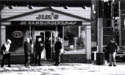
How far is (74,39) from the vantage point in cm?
2934

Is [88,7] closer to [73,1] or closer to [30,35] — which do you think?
[73,1]

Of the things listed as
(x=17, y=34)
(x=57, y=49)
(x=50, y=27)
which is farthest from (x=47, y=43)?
(x=57, y=49)

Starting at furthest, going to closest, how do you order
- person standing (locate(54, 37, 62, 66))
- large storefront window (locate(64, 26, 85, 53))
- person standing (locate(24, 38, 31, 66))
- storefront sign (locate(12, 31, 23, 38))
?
large storefront window (locate(64, 26, 85, 53)) → storefront sign (locate(12, 31, 23, 38)) → person standing (locate(54, 37, 62, 66)) → person standing (locate(24, 38, 31, 66))

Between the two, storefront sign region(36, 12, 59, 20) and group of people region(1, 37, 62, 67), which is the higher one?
storefront sign region(36, 12, 59, 20)

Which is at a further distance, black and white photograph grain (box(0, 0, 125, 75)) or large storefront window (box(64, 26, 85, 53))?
large storefront window (box(64, 26, 85, 53))

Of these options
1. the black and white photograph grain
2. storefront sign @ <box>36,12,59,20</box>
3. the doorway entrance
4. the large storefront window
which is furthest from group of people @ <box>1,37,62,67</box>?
the large storefront window

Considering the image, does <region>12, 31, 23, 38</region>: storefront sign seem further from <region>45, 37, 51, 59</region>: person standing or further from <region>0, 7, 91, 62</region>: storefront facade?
<region>45, 37, 51, 59</region>: person standing

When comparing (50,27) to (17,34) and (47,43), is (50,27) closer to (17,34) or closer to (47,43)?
(47,43)

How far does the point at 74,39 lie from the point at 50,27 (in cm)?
211

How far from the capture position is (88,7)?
28.9 m

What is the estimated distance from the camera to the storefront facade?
92.0ft

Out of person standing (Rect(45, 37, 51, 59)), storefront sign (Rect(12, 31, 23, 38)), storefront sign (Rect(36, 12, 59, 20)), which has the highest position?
→ storefront sign (Rect(36, 12, 59, 20))

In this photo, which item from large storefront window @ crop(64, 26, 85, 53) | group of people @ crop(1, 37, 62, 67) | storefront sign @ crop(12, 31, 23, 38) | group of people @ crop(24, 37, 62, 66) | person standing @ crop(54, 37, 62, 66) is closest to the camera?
group of people @ crop(1, 37, 62, 67)

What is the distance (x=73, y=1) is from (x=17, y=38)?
508 centimetres
